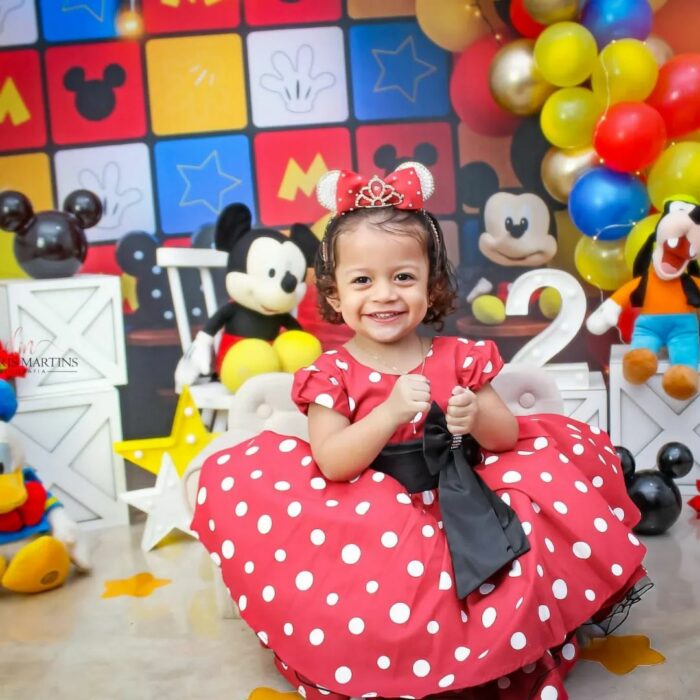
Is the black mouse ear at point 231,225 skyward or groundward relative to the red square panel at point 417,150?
groundward

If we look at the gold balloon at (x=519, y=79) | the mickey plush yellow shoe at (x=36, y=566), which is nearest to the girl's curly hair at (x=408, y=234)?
the mickey plush yellow shoe at (x=36, y=566)

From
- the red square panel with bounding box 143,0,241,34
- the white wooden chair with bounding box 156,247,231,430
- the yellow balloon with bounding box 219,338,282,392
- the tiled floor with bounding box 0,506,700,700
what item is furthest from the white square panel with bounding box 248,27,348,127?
the tiled floor with bounding box 0,506,700,700

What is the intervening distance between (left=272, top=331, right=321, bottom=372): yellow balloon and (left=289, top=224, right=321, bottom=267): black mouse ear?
264mm

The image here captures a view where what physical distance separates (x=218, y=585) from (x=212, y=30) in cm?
186

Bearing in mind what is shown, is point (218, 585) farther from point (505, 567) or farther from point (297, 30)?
point (297, 30)

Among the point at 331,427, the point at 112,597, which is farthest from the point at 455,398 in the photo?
the point at 112,597

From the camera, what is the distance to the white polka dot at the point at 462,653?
56.9 inches

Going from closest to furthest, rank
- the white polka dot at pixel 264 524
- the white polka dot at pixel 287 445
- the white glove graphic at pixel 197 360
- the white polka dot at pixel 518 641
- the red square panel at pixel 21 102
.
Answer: the white polka dot at pixel 518 641
the white polka dot at pixel 264 524
the white polka dot at pixel 287 445
the white glove graphic at pixel 197 360
the red square panel at pixel 21 102

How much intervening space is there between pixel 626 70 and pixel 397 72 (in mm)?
780

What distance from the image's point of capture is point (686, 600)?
2047 mm

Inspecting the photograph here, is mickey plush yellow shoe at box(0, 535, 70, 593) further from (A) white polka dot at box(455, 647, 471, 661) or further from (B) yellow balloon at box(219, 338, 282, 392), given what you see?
(A) white polka dot at box(455, 647, 471, 661)

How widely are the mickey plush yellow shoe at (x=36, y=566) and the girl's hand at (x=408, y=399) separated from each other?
43.8 inches

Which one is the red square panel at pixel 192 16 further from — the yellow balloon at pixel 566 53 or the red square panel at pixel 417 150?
the yellow balloon at pixel 566 53

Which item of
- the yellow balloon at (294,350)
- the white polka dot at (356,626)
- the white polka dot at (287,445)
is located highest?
the yellow balloon at (294,350)
